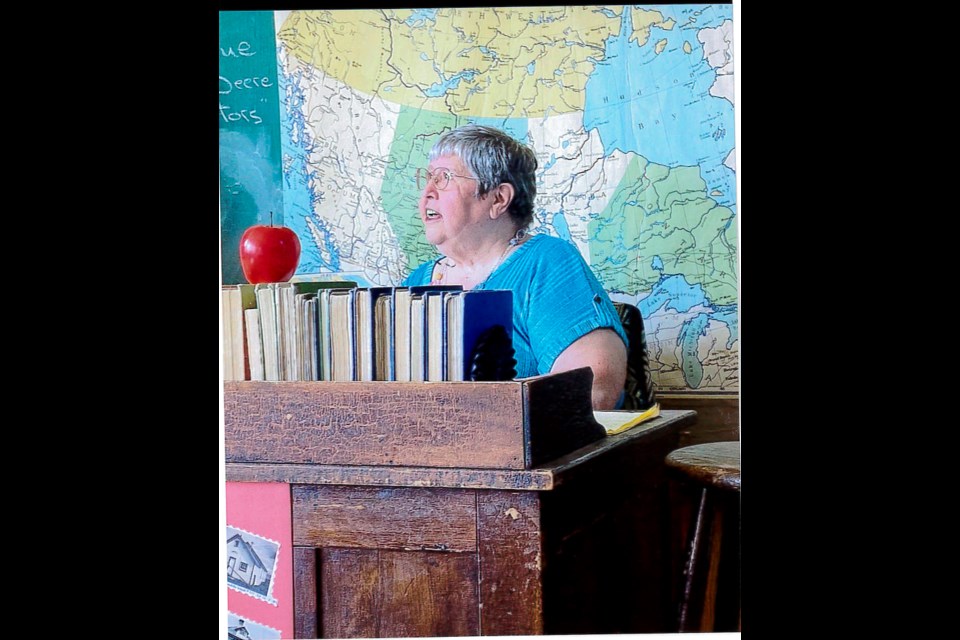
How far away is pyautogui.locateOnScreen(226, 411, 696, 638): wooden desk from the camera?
2691 mm

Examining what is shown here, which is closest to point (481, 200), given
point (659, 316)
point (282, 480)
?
point (659, 316)

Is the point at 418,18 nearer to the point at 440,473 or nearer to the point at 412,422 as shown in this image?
the point at 412,422

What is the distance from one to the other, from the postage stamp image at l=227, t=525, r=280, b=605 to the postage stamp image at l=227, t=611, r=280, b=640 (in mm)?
99

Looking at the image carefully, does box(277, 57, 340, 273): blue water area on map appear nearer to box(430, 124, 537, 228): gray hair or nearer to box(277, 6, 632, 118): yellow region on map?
box(277, 6, 632, 118): yellow region on map

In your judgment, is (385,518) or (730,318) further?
(730,318)

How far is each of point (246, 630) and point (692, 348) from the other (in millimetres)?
1789

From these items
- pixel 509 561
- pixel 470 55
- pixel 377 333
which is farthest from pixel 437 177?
pixel 509 561

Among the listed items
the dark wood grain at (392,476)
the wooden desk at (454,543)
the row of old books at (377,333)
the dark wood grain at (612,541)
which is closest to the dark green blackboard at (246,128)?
the row of old books at (377,333)

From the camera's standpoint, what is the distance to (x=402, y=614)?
9.48 feet

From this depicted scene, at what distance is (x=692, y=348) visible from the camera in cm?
329

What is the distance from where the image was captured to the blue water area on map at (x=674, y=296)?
325cm

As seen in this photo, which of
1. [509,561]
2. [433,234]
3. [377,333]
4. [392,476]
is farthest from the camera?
[433,234]

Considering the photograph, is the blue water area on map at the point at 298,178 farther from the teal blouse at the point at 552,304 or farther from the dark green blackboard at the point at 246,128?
the teal blouse at the point at 552,304

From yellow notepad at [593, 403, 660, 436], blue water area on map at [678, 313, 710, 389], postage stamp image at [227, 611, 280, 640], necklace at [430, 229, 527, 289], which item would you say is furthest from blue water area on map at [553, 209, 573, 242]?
postage stamp image at [227, 611, 280, 640]
